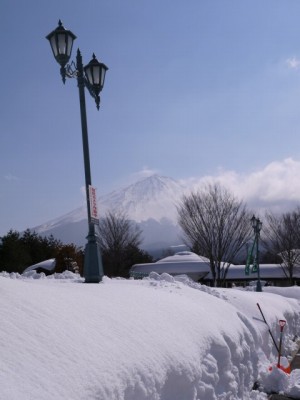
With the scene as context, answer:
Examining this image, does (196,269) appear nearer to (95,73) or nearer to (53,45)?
(95,73)

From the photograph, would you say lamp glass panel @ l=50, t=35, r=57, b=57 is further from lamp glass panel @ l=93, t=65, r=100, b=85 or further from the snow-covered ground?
the snow-covered ground

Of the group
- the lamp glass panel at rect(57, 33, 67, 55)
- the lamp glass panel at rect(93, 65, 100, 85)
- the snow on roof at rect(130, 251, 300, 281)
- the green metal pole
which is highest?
the lamp glass panel at rect(57, 33, 67, 55)

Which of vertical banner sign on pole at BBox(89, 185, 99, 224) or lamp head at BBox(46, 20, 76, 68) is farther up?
lamp head at BBox(46, 20, 76, 68)

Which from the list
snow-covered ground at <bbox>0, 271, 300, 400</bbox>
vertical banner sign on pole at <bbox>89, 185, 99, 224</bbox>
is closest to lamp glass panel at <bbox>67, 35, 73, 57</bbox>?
vertical banner sign on pole at <bbox>89, 185, 99, 224</bbox>

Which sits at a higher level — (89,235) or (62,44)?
(62,44)

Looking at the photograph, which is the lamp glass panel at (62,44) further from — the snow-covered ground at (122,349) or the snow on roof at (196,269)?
the snow on roof at (196,269)

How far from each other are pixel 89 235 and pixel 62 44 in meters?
3.55

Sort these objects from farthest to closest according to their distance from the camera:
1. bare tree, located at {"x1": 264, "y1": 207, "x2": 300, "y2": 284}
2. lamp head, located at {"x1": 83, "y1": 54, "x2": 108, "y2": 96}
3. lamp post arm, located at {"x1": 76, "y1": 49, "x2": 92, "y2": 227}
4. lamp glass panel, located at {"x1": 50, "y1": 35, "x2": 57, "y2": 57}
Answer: bare tree, located at {"x1": 264, "y1": 207, "x2": 300, "y2": 284} < lamp head, located at {"x1": 83, "y1": 54, "x2": 108, "y2": 96} < lamp post arm, located at {"x1": 76, "y1": 49, "x2": 92, "y2": 227} < lamp glass panel, located at {"x1": 50, "y1": 35, "x2": 57, "y2": 57}

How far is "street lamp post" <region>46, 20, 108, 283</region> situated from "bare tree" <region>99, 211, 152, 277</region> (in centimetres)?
3334

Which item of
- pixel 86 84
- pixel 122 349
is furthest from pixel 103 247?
pixel 122 349

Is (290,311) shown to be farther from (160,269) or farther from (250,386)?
(160,269)

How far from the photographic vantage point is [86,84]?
32.6 feet

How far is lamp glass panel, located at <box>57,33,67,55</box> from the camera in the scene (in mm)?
8875

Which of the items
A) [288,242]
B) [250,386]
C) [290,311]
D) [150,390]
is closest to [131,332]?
[150,390]
